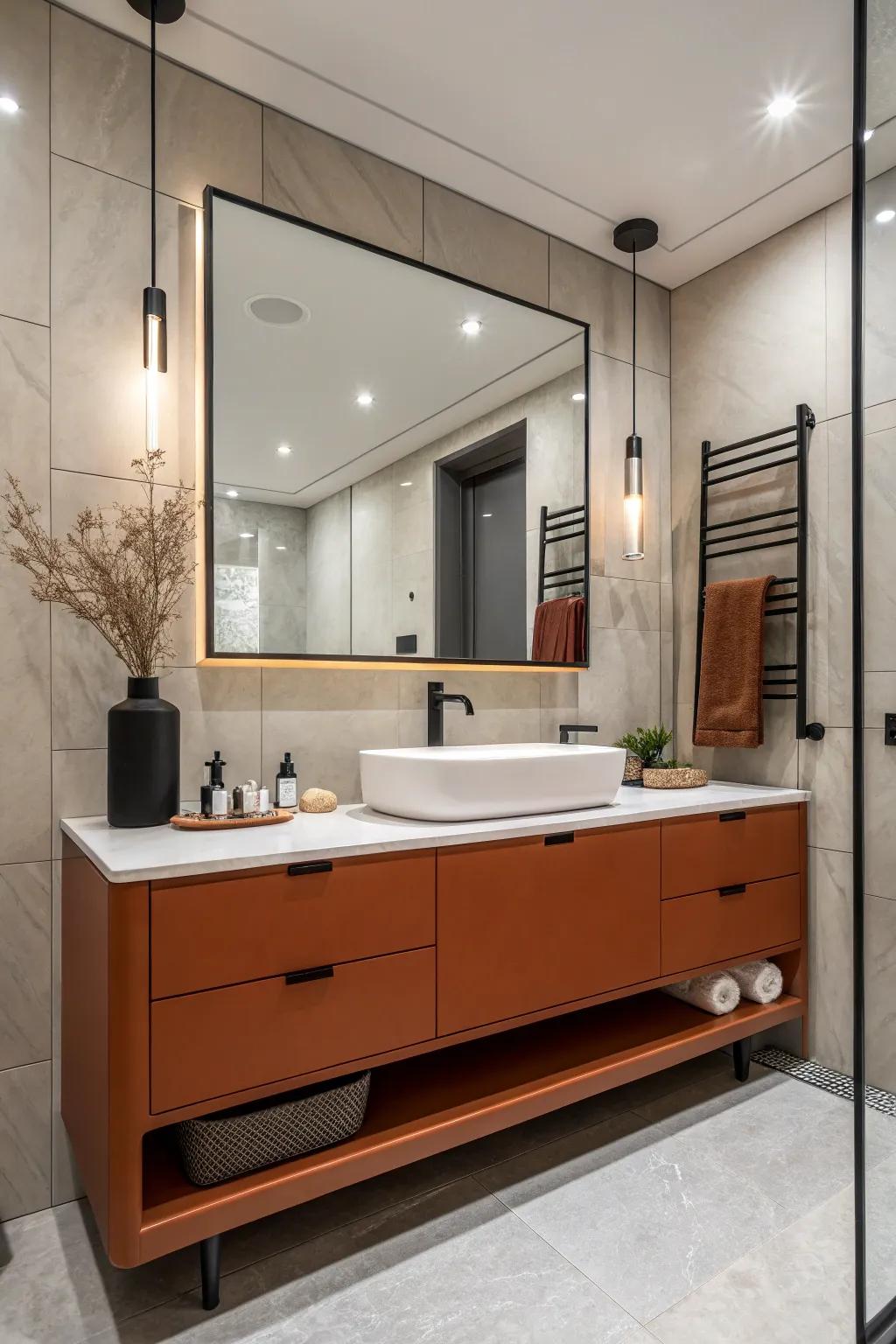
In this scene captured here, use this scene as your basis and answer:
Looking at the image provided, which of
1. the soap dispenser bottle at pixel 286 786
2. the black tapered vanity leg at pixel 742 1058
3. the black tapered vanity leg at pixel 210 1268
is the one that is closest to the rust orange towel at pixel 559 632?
the soap dispenser bottle at pixel 286 786

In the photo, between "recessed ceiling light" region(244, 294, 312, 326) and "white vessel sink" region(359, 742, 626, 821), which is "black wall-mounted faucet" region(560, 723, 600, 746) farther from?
"recessed ceiling light" region(244, 294, 312, 326)

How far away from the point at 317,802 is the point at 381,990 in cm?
51

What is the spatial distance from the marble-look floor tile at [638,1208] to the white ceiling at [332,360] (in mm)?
1723

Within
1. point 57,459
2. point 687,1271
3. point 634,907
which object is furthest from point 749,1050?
point 57,459

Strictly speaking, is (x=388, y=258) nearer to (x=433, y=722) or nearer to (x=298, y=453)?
(x=298, y=453)

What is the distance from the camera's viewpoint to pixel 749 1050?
2328 mm

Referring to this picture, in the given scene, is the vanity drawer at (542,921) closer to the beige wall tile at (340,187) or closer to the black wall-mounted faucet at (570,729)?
the black wall-mounted faucet at (570,729)

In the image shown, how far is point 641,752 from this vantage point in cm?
264

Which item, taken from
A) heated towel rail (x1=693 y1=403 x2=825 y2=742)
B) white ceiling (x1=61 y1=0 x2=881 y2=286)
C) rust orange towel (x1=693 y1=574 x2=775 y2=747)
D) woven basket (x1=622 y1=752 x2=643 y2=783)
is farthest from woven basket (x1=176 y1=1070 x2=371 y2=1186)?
white ceiling (x1=61 y1=0 x2=881 y2=286)

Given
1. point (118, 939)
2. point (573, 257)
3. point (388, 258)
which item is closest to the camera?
point (118, 939)

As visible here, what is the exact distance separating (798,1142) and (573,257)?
2672 millimetres

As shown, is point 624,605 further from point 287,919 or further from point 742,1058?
point 287,919

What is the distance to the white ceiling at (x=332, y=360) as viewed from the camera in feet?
6.48

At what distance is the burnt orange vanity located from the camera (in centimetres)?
136
